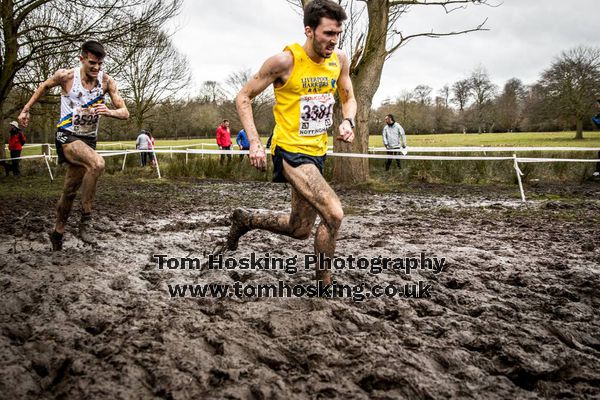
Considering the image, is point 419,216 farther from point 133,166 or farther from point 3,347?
point 133,166

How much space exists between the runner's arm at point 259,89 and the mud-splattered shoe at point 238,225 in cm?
84

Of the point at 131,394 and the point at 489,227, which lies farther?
the point at 489,227

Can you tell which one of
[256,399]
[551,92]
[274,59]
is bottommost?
[256,399]

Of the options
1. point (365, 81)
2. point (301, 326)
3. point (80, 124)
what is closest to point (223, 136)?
point (365, 81)

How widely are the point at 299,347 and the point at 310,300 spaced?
31.1 inches

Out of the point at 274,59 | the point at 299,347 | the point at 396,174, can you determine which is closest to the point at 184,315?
the point at 299,347

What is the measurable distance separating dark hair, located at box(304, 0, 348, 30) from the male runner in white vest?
2.63 metres

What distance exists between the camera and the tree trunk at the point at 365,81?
38.6 feet

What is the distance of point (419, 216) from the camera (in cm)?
762

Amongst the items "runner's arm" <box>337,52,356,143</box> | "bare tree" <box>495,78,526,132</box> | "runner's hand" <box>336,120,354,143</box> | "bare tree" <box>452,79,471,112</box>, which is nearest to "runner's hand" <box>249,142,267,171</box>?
"runner's hand" <box>336,120,354,143</box>

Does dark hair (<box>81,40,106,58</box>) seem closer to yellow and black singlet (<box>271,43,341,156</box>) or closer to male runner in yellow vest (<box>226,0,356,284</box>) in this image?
male runner in yellow vest (<box>226,0,356,284</box>)

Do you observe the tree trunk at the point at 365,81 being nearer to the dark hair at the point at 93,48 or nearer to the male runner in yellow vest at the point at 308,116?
the dark hair at the point at 93,48

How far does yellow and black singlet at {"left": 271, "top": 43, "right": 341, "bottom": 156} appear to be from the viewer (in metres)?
3.57

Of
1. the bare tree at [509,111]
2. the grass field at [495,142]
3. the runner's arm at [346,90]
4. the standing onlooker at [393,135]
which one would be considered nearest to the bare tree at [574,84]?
the grass field at [495,142]
